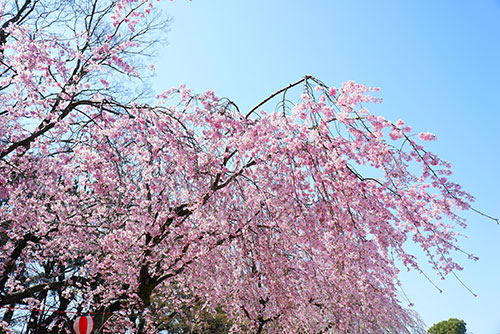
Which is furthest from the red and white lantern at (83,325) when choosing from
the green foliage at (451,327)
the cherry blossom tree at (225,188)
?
the green foliage at (451,327)

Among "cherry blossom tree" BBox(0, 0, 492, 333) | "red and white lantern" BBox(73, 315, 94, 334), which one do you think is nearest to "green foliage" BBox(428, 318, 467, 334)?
"cherry blossom tree" BBox(0, 0, 492, 333)

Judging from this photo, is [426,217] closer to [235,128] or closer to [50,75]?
[235,128]

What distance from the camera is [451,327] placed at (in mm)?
50875

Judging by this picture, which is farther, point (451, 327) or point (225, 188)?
point (451, 327)

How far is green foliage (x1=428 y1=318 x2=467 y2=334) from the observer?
50.6 meters

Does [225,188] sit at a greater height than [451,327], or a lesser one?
lesser

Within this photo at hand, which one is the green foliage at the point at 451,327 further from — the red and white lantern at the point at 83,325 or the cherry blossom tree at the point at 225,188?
the red and white lantern at the point at 83,325

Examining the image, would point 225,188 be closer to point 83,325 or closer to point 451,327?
point 83,325

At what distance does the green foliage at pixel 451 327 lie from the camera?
50.6 meters

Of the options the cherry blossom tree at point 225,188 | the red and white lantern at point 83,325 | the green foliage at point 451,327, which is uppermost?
the green foliage at point 451,327

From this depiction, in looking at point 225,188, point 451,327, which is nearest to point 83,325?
point 225,188

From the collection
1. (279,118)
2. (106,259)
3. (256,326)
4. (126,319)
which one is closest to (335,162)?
(279,118)

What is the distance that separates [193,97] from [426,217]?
3.21m

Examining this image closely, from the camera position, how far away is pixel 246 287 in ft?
24.6
